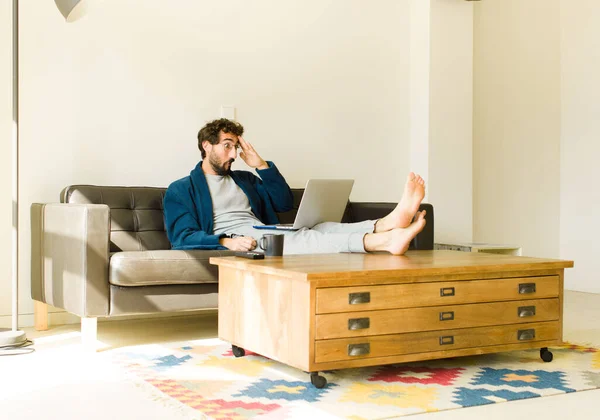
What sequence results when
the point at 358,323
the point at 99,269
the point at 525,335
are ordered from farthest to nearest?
1. the point at 99,269
2. the point at 525,335
3. the point at 358,323

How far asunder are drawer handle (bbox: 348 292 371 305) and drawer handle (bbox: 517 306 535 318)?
0.75 m

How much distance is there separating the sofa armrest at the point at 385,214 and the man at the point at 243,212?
0.43 metres

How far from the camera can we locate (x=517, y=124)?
601cm

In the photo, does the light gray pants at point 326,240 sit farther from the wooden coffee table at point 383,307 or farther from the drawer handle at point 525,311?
the drawer handle at point 525,311

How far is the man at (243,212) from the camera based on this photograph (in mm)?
3506

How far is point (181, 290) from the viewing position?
3.57 meters

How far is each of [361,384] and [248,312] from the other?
530mm

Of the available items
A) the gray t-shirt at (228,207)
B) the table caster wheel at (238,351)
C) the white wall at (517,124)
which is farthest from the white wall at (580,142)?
the table caster wheel at (238,351)

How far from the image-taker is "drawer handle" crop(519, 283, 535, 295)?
10.4 feet

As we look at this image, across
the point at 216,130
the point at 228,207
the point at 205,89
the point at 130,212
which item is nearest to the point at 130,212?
the point at 130,212

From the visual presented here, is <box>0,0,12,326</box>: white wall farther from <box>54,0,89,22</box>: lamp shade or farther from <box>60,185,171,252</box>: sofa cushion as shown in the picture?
<box>54,0,89,22</box>: lamp shade

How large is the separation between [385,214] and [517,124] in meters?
2.00

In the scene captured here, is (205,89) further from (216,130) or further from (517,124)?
(517,124)

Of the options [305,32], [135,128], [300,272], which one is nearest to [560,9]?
[305,32]
